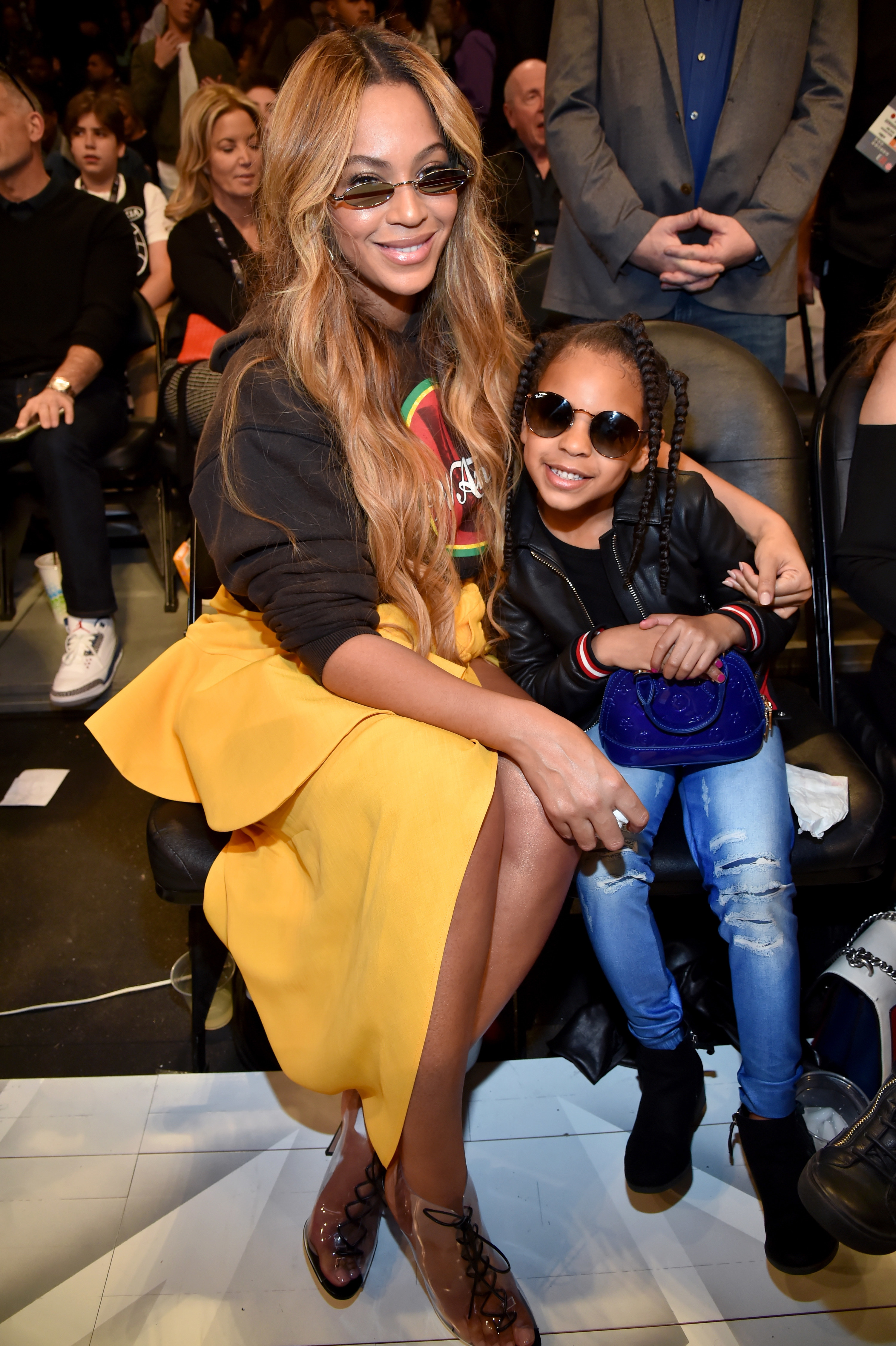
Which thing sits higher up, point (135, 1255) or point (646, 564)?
point (646, 564)

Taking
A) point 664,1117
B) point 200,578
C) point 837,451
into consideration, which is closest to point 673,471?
point 837,451

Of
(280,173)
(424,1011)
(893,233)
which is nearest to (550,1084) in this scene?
(424,1011)

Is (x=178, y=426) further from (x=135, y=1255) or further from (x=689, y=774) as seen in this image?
(x=135, y=1255)

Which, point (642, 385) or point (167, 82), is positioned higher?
point (167, 82)

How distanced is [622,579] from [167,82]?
4.62 metres

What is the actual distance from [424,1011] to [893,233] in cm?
289

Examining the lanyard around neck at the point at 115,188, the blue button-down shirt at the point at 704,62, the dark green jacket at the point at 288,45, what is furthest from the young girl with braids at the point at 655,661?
the dark green jacket at the point at 288,45

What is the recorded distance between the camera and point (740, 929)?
158cm

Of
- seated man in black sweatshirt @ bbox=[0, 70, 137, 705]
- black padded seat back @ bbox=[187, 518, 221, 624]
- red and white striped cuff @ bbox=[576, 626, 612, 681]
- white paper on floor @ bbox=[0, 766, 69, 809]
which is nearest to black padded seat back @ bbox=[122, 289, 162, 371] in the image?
seated man in black sweatshirt @ bbox=[0, 70, 137, 705]

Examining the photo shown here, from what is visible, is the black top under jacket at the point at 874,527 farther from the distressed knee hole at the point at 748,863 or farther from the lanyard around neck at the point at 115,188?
the lanyard around neck at the point at 115,188

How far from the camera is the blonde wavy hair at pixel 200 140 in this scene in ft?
11.4

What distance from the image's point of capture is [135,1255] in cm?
154

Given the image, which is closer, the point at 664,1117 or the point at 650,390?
the point at 664,1117

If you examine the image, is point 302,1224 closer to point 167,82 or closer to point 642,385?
point 642,385
